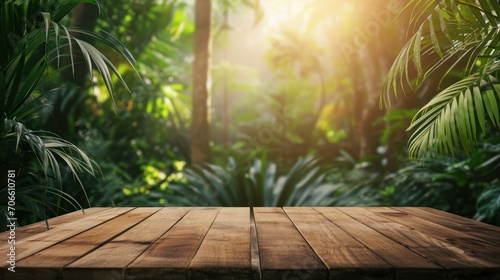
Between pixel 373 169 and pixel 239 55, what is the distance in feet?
89.7

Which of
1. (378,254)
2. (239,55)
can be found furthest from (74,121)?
(239,55)

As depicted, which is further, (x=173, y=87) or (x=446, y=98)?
(x=173, y=87)

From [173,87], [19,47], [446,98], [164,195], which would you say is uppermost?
[173,87]

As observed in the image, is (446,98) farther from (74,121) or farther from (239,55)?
(239,55)

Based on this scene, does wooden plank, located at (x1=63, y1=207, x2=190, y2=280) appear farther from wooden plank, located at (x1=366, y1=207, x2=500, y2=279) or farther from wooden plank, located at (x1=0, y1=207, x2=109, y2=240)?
wooden plank, located at (x1=366, y1=207, x2=500, y2=279)

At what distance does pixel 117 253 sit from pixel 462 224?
1248 millimetres

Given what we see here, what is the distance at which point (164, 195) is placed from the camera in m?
3.92

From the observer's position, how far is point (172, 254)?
1150mm

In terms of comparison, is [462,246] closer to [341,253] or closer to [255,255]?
[341,253]

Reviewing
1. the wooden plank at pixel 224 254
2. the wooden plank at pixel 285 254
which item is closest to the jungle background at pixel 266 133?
the wooden plank at pixel 224 254

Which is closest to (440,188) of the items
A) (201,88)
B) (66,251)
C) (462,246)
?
(201,88)

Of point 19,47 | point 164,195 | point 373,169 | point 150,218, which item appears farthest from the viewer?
point 373,169

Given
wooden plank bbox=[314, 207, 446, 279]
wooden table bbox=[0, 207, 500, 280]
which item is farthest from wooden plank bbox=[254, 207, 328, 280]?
wooden plank bbox=[314, 207, 446, 279]

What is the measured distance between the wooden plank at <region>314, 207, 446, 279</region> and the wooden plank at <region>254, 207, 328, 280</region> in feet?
0.54
